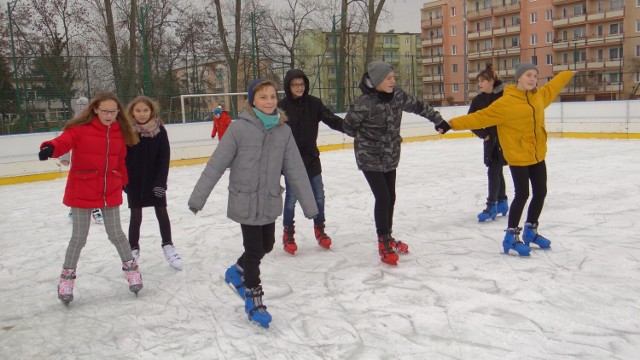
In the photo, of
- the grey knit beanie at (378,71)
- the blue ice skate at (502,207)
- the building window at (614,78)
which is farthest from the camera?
the building window at (614,78)

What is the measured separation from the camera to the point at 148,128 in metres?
3.52

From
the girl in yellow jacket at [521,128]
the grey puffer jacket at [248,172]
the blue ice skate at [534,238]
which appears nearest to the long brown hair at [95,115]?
the grey puffer jacket at [248,172]

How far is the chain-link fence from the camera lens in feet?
34.9

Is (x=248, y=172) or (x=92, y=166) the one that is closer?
(x=248, y=172)

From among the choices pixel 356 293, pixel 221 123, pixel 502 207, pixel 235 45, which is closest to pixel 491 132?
pixel 502 207

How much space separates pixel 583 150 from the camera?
10148 mm

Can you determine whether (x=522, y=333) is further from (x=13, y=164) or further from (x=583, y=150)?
(x=13, y=164)

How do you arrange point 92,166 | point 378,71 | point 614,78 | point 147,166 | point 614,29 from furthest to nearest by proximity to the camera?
point 614,29 < point 614,78 < point 147,166 < point 378,71 < point 92,166

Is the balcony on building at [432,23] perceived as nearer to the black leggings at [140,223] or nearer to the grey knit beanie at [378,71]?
the grey knit beanie at [378,71]

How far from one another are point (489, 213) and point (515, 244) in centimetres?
120

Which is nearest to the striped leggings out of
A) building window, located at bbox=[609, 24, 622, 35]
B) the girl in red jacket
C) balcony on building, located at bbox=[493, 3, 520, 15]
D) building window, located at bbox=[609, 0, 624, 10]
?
the girl in red jacket

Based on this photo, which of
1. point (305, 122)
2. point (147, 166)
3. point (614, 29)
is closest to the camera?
point (147, 166)

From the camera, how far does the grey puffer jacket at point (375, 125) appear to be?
351 centimetres

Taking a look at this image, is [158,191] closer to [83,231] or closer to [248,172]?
[83,231]
